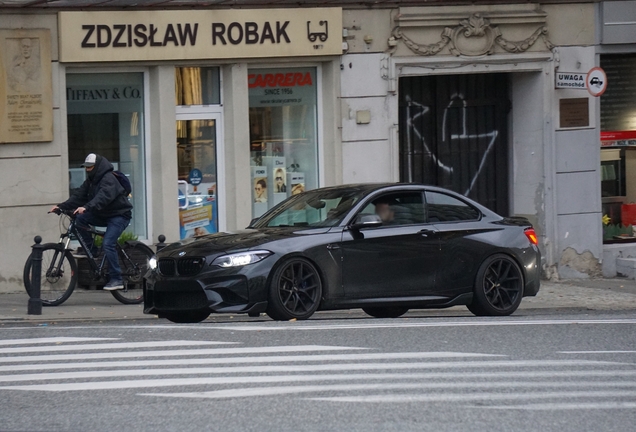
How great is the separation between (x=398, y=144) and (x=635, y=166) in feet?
13.6

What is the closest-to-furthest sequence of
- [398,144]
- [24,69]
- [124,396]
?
[124,396], [24,69], [398,144]

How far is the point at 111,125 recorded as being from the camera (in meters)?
16.5

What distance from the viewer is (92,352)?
9.08 meters

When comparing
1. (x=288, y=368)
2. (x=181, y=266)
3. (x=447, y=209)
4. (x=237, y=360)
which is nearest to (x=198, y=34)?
(x=447, y=209)

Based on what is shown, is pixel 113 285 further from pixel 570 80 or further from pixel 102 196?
pixel 570 80

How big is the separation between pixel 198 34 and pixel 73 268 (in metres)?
4.52

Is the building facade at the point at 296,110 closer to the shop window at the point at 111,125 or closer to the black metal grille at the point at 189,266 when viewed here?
the shop window at the point at 111,125

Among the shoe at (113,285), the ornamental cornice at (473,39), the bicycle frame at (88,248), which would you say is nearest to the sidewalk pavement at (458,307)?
the shoe at (113,285)

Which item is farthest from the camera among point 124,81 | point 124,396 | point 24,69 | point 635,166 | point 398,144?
point 635,166

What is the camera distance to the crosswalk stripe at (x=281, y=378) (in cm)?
771

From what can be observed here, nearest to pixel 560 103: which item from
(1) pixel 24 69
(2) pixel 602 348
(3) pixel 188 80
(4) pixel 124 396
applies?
(3) pixel 188 80

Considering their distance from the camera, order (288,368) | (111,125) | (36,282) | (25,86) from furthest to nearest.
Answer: (111,125) → (25,86) → (36,282) → (288,368)

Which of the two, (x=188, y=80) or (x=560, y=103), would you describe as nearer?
(x=188, y=80)

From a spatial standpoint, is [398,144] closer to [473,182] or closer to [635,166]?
[473,182]
